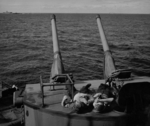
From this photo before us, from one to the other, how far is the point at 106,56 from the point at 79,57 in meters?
16.1

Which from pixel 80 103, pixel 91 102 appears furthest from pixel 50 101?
pixel 91 102

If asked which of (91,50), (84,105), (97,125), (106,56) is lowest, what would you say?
(97,125)

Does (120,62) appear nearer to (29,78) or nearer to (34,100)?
(29,78)

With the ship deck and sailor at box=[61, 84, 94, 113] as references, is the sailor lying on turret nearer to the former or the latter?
sailor at box=[61, 84, 94, 113]

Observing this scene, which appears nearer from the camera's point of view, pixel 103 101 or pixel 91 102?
pixel 103 101

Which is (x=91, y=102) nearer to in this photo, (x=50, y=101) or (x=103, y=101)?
(x=103, y=101)

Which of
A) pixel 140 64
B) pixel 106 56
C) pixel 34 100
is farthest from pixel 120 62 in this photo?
pixel 34 100

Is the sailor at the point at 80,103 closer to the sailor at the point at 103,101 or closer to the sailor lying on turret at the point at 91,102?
the sailor lying on turret at the point at 91,102

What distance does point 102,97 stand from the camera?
18.4ft

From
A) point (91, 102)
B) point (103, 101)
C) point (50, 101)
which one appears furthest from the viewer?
point (50, 101)

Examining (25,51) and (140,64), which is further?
(25,51)

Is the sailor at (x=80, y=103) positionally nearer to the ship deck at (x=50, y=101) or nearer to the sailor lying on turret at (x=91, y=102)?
the sailor lying on turret at (x=91, y=102)

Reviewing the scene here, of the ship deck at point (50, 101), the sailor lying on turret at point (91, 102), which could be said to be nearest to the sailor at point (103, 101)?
the sailor lying on turret at point (91, 102)

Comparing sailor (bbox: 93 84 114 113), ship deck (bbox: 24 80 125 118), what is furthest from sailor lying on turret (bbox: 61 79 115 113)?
ship deck (bbox: 24 80 125 118)
